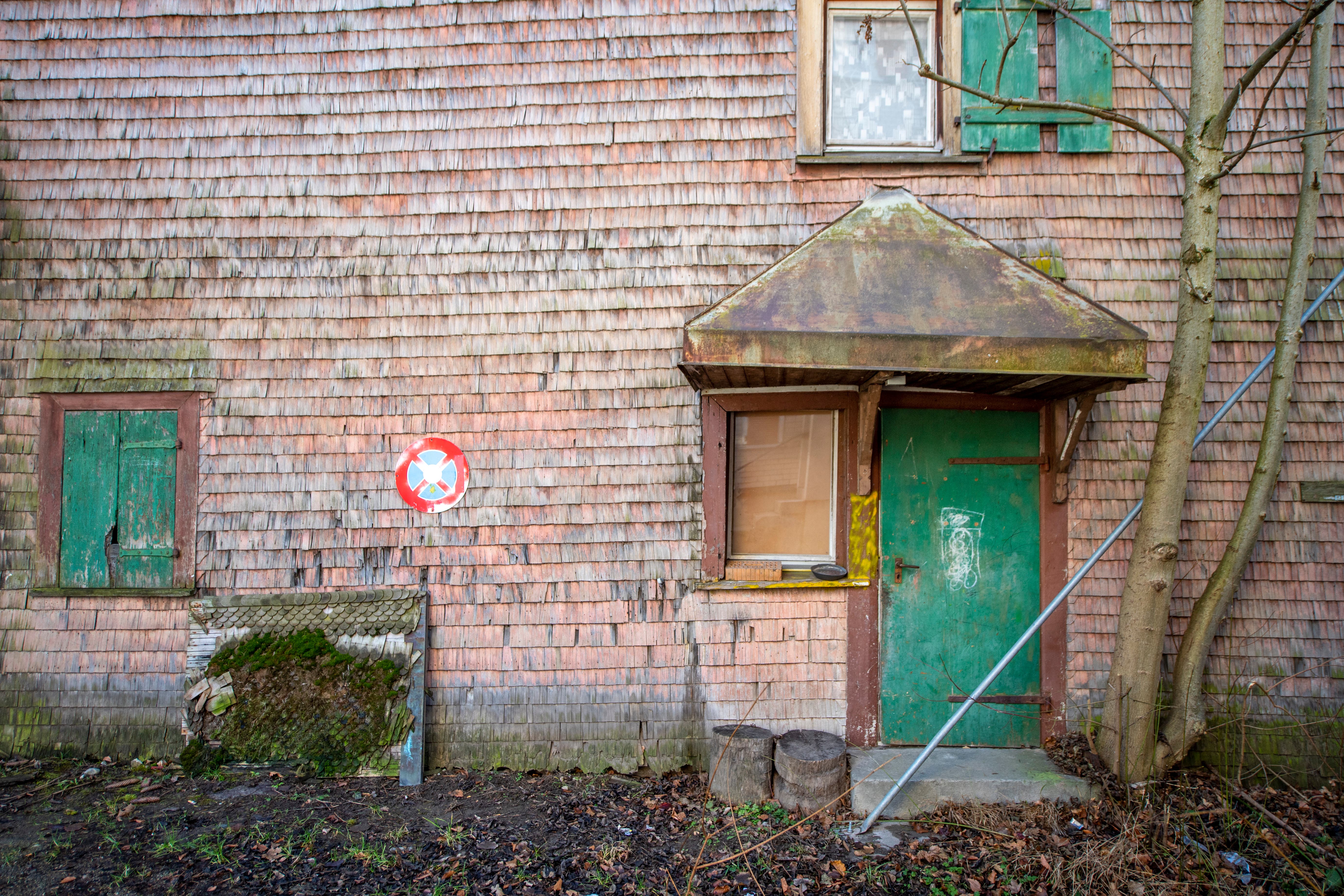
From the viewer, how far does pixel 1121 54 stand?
369 centimetres

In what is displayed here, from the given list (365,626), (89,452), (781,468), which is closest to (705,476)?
(781,468)

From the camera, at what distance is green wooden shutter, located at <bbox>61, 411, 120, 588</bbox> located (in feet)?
15.2

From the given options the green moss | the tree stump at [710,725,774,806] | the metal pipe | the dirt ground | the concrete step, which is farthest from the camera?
the green moss

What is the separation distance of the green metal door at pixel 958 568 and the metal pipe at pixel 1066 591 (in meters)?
0.13

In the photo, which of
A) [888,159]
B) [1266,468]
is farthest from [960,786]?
[888,159]

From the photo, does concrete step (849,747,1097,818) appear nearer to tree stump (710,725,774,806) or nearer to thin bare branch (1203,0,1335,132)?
tree stump (710,725,774,806)

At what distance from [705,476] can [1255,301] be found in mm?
3564

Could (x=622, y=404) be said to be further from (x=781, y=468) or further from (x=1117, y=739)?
(x=1117, y=739)

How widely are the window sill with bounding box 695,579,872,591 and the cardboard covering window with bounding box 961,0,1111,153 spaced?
280cm

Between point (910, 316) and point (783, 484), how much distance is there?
145 cm

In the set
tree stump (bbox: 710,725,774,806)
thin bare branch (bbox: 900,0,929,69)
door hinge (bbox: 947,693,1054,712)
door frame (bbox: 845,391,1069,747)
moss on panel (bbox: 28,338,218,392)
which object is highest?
thin bare branch (bbox: 900,0,929,69)

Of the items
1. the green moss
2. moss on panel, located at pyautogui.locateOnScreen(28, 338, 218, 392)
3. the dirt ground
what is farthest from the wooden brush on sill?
moss on panel, located at pyautogui.locateOnScreen(28, 338, 218, 392)

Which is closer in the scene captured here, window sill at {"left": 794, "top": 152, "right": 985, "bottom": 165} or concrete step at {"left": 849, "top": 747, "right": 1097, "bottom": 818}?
concrete step at {"left": 849, "top": 747, "right": 1097, "bottom": 818}

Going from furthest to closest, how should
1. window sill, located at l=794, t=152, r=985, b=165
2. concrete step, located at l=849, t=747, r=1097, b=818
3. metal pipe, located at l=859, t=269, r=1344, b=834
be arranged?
window sill, located at l=794, t=152, r=985, b=165, concrete step, located at l=849, t=747, r=1097, b=818, metal pipe, located at l=859, t=269, r=1344, b=834
